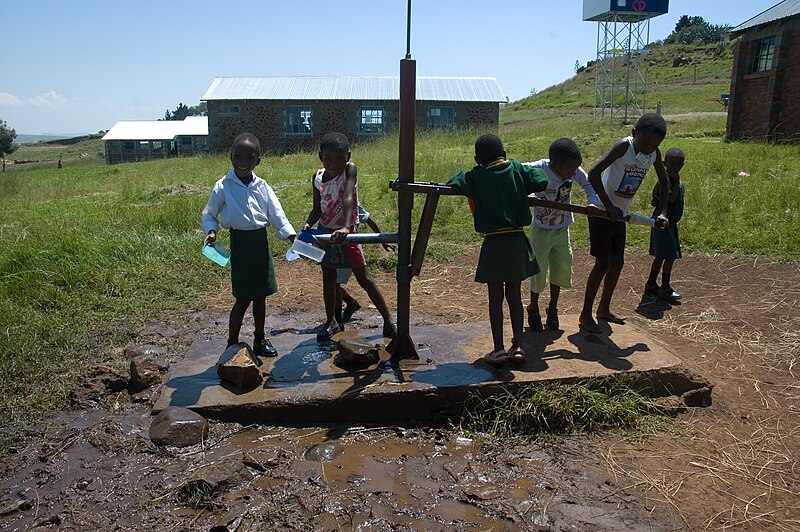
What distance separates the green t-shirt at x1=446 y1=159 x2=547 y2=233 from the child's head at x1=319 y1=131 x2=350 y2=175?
910 mm

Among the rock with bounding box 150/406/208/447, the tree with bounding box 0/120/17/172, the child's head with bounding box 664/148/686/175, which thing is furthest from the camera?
the tree with bounding box 0/120/17/172

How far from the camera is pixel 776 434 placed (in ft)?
11.1

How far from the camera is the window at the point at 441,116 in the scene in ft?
82.9

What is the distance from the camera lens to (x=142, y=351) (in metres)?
4.48

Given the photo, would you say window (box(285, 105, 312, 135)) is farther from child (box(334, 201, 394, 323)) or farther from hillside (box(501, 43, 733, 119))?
child (box(334, 201, 394, 323))

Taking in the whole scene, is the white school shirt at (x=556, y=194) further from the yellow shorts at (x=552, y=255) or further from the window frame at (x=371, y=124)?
the window frame at (x=371, y=124)

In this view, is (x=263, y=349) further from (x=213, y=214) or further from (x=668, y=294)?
(x=668, y=294)

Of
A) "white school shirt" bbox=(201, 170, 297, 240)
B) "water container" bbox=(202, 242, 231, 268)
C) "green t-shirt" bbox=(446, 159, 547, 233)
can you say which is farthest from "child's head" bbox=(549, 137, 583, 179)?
"water container" bbox=(202, 242, 231, 268)

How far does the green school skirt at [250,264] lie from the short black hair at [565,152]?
1.95 meters

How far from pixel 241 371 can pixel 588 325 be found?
234 cm

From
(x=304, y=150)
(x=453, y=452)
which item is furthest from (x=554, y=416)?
(x=304, y=150)

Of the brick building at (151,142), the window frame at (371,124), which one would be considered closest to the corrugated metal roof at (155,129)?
the brick building at (151,142)

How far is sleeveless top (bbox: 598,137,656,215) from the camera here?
4285 millimetres

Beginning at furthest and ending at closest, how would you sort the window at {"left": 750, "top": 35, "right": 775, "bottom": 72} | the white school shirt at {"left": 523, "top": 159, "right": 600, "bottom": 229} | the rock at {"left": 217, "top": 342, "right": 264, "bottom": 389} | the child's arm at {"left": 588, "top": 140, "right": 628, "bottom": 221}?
the window at {"left": 750, "top": 35, "right": 775, "bottom": 72} < the white school shirt at {"left": 523, "top": 159, "right": 600, "bottom": 229} < the child's arm at {"left": 588, "top": 140, "right": 628, "bottom": 221} < the rock at {"left": 217, "top": 342, "right": 264, "bottom": 389}
